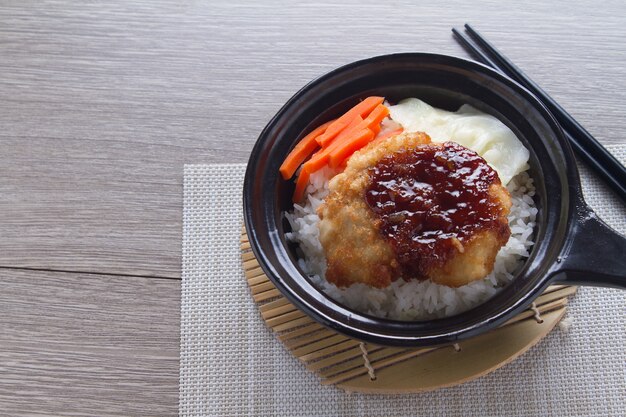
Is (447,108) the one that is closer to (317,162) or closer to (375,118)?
(375,118)

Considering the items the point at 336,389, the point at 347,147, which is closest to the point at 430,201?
the point at 347,147

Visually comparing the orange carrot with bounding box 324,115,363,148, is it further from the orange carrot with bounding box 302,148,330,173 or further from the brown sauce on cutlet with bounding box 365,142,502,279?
the brown sauce on cutlet with bounding box 365,142,502,279

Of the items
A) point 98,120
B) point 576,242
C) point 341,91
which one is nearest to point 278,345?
point 341,91

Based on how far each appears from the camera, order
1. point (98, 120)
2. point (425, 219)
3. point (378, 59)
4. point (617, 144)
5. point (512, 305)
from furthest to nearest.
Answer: point (98, 120) → point (617, 144) → point (378, 59) → point (425, 219) → point (512, 305)

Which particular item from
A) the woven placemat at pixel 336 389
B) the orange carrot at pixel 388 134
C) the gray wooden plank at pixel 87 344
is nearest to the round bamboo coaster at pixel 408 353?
the woven placemat at pixel 336 389

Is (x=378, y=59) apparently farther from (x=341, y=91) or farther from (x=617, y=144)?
(x=617, y=144)

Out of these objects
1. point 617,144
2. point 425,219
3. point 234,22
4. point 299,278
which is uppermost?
point 234,22
